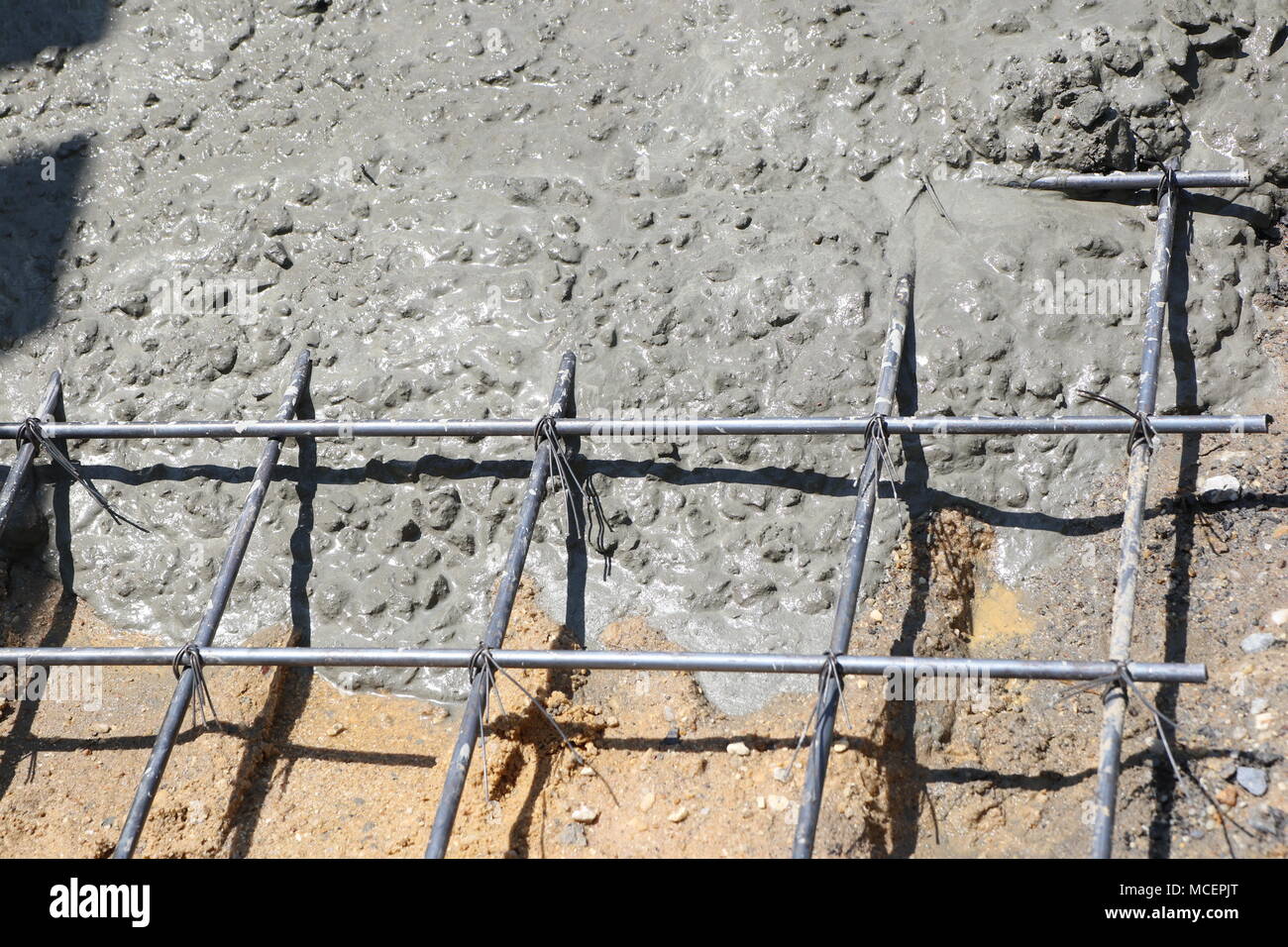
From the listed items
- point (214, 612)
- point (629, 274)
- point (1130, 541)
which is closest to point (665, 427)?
point (629, 274)

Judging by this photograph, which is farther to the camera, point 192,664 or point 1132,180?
point 1132,180

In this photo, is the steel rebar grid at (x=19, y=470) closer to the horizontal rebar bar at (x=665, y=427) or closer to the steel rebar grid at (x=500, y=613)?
the horizontal rebar bar at (x=665, y=427)

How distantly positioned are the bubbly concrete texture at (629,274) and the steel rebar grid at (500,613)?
0.71 ft

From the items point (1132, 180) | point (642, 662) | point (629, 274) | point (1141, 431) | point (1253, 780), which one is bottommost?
point (1253, 780)

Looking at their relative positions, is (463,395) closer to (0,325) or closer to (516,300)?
(516,300)

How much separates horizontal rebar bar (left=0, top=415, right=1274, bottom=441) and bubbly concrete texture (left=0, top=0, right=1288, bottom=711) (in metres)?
0.27

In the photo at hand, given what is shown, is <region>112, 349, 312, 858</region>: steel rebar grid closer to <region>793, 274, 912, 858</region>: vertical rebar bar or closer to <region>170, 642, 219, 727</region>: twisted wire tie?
<region>170, 642, 219, 727</region>: twisted wire tie

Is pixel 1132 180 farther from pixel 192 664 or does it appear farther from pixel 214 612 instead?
pixel 192 664

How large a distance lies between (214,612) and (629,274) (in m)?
2.42

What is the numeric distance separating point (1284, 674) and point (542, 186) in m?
3.92

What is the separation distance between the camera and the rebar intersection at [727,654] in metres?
3.82

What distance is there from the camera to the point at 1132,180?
16.6ft

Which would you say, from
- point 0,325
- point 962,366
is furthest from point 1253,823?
point 0,325

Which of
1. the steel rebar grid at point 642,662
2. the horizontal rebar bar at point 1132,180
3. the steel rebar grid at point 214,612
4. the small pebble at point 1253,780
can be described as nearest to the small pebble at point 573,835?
the steel rebar grid at point 642,662
